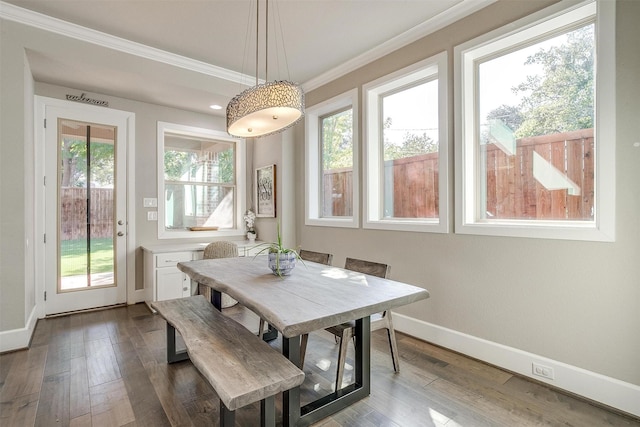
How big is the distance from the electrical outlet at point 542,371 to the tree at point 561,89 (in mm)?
1639

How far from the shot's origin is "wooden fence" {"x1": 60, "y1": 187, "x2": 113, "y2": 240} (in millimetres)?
3578

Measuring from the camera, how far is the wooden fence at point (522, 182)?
2107 millimetres

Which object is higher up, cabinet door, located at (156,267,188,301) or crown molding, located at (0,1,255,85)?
crown molding, located at (0,1,255,85)

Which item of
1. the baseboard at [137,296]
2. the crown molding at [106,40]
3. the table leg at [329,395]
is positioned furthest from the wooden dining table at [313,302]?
the crown molding at [106,40]

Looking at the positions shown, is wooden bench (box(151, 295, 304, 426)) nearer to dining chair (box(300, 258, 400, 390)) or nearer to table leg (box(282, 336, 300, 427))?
table leg (box(282, 336, 300, 427))

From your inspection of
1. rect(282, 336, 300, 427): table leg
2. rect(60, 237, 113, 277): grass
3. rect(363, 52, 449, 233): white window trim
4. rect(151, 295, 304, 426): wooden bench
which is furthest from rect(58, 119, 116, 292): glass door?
rect(282, 336, 300, 427): table leg

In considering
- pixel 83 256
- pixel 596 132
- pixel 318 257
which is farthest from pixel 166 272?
pixel 596 132

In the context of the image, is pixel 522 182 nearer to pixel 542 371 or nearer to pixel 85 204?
pixel 542 371

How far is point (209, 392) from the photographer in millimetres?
2055

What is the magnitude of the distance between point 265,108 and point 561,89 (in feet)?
6.77

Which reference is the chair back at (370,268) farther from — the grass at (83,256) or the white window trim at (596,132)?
the grass at (83,256)

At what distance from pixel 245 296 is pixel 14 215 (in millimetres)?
2407

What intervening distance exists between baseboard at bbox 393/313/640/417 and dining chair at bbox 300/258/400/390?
1.91ft

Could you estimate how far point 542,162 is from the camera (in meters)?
2.29
